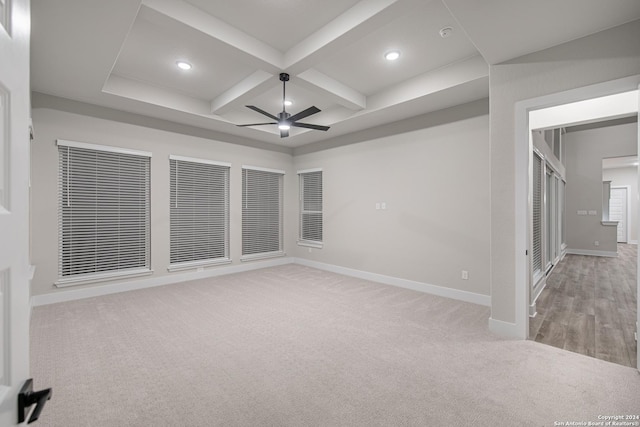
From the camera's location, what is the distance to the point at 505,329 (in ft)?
9.70

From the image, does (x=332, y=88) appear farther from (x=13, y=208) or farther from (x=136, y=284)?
(x=136, y=284)

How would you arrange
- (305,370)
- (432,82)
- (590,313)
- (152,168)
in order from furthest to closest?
(152,168)
(432,82)
(590,313)
(305,370)

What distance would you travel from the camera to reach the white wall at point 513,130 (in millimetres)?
2529

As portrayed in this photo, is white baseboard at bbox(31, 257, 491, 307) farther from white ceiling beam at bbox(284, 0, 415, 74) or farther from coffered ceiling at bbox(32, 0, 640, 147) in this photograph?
white ceiling beam at bbox(284, 0, 415, 74)

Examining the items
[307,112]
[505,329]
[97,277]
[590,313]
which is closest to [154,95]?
[307,112]

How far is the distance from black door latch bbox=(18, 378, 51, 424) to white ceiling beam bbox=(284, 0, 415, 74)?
2.90 metres

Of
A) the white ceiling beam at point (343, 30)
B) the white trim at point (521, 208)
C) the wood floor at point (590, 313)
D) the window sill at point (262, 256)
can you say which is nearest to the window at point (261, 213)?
the window sill at point (262, 256)

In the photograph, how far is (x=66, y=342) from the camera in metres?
2.77

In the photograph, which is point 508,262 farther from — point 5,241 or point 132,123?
point 132,123

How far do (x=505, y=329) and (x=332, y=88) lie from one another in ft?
11.5

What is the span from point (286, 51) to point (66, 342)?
367 centimetres

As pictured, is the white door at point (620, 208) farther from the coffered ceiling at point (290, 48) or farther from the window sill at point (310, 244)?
the window sill at point (310, 244)

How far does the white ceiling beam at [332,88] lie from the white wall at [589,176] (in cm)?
674

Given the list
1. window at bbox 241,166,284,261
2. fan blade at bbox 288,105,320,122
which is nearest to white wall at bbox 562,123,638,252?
window at bbox 241,166,284,261
